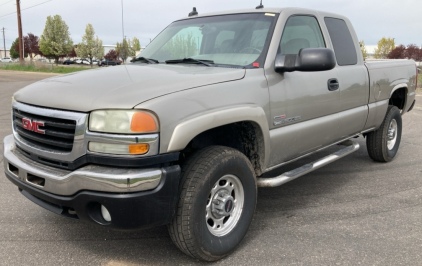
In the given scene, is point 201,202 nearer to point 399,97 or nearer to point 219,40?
point 219,40

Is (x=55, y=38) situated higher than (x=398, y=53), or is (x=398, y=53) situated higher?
(x=55, y=38)

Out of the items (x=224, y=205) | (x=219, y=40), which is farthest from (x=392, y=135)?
(x=224, y=205)

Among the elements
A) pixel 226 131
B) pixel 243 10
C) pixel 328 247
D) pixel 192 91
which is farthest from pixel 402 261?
pixel 243 10

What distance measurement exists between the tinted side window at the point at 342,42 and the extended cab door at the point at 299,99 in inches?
7.9

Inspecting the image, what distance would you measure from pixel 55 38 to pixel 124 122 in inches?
2155

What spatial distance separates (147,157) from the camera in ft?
7.57

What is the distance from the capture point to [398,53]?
5838 centimetres

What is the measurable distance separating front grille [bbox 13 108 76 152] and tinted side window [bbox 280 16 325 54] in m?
1.99

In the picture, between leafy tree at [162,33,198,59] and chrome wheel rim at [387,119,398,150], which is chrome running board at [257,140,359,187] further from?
leafy tree at [162,33,198,59]

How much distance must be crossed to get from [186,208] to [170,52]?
1.84m

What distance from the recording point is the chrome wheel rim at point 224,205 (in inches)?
111

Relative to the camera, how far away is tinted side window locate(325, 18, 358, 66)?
Answer: 423 centimetres

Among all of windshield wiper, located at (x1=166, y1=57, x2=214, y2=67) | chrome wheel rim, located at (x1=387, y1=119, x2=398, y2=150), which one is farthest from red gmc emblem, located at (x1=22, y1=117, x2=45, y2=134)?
chrome wheel rim, located at (x1=387, y1=119, x2=398, y2=150)

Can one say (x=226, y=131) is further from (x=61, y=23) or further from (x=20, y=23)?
(x=61, y=23)
